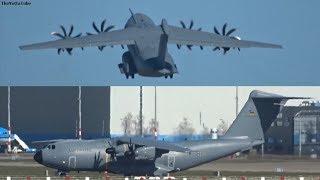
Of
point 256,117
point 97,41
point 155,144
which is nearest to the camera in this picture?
point 155,144

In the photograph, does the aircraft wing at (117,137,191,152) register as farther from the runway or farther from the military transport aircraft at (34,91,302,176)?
the runway

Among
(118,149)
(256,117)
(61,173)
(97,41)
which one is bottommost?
(61,173)

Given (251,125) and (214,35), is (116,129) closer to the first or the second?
(214,35)

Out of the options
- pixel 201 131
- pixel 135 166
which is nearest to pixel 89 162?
pixel 135 166

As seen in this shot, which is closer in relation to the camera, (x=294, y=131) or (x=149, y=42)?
(x=149, y=42)

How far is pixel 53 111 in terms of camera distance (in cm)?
16025

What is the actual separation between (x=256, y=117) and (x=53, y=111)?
2736 inches

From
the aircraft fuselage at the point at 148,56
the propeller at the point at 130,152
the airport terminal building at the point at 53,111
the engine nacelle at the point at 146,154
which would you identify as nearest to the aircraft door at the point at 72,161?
the propeller at the point at 130,152

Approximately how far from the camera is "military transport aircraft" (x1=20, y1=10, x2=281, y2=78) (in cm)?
10051

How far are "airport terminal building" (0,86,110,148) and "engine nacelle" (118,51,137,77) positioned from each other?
5054cm

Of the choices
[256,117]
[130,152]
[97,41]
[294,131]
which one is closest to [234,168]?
[256,117]

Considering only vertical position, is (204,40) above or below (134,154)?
above

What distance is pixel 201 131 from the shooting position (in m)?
154

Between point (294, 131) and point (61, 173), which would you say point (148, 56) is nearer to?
point (61, 173)
